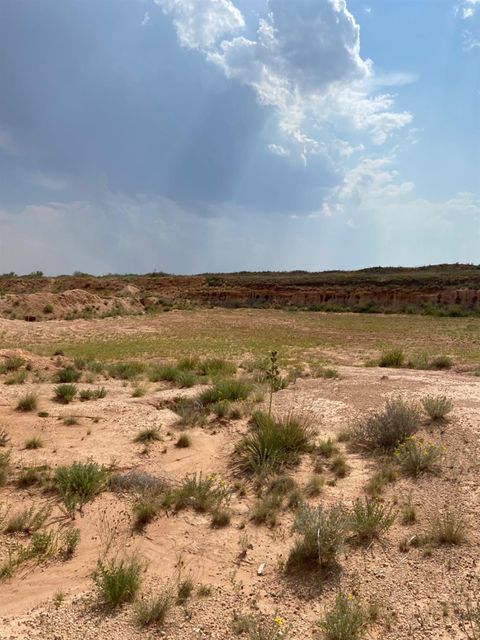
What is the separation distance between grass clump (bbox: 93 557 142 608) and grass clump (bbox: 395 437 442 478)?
372cm

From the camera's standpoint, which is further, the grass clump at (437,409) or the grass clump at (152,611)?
the grass clump at (437,409)

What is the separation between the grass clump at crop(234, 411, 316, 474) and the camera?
640cm

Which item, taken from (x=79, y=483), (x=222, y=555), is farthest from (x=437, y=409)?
(x=79, y=483)

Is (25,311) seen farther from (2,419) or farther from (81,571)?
(81,571)

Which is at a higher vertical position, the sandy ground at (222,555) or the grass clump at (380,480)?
the grass clump at (380,480)

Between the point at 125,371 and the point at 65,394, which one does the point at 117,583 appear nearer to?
the point at 65,394

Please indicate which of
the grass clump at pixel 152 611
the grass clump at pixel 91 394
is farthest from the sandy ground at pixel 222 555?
the grass clump at pixel 91 394

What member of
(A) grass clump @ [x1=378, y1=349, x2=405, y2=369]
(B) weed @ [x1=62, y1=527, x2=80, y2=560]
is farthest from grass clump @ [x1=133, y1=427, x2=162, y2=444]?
(A) grass clump @ [x1=378, y1=349, x2=405, y2=369]

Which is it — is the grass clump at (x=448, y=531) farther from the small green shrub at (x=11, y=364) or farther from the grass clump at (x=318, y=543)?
the small green shrub at (x=11, y=364)

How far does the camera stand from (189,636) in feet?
11.2

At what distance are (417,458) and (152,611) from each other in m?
3.92

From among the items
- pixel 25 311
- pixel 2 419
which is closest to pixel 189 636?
pixel 2 419

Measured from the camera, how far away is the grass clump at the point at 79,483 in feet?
17.5

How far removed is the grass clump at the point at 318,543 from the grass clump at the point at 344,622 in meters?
0.62
